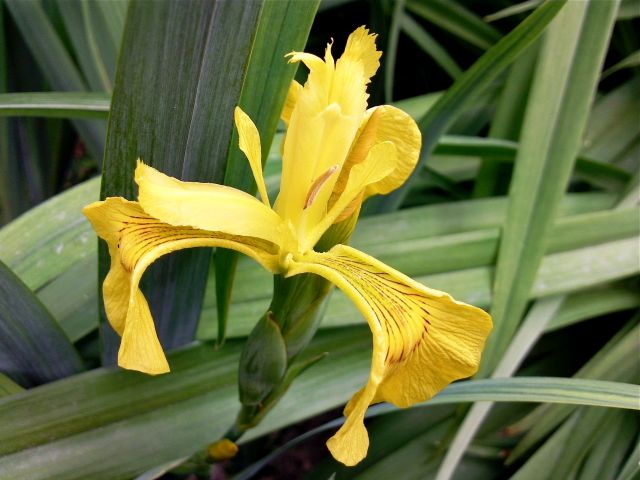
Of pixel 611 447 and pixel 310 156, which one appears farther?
pixel 611 447

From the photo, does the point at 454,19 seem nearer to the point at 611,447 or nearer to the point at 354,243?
the point at 354,243

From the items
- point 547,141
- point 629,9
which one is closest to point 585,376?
point 547,141

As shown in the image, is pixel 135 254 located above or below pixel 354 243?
above

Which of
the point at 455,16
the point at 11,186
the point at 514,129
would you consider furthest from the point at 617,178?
the point at 11,186

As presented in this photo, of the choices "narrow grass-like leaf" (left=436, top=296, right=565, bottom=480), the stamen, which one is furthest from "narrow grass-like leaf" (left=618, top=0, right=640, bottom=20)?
the stamen

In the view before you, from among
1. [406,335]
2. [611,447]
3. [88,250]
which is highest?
[406,335]

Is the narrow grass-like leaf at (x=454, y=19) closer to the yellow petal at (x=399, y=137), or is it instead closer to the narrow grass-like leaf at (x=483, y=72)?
the narrow grass-like leaf at (x=483, y=72)

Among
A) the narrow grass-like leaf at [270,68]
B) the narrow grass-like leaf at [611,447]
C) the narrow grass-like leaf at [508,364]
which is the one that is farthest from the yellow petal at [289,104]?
the narrow grass-like leaf at [611,447]
